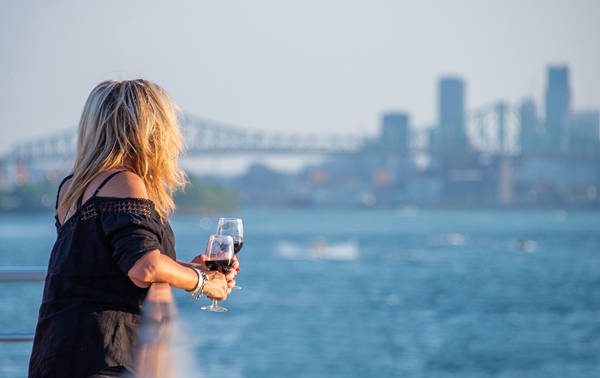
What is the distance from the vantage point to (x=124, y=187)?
1597 millimetres

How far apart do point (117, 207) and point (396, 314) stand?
844 inches

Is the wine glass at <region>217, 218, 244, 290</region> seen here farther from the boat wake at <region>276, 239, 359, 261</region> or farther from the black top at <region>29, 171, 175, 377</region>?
the boat wake at <region>276, 239, 359, 261</region>

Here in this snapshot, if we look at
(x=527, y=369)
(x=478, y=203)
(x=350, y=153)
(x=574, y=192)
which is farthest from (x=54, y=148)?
(x=574, y=192)

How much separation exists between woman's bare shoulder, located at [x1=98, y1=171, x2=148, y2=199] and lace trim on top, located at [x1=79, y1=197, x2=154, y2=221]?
0.01 m

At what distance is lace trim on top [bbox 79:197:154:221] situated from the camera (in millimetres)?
1569

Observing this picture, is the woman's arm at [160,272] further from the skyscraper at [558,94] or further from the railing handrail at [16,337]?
the skyscraper at [558,94]

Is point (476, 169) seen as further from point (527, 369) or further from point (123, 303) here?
point (123, 303)

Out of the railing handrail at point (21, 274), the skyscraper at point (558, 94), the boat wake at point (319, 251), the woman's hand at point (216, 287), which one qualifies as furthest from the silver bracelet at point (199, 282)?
the skyscraper at point (558, 94)

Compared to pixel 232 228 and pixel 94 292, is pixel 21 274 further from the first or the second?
pixel 94 292

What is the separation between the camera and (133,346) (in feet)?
5.26

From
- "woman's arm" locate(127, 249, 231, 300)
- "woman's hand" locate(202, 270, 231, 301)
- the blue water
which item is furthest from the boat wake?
"woman's arm" locate(127, 249, 231, 300)

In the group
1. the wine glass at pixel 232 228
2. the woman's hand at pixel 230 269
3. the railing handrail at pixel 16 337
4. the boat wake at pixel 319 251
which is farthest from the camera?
the boat wake at pixel 319 251

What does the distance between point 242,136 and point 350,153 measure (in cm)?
844

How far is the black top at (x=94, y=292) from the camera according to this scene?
5.11 ft
